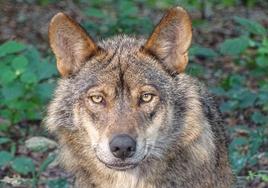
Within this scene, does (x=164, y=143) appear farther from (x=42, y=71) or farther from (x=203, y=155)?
(x=42, y=71)

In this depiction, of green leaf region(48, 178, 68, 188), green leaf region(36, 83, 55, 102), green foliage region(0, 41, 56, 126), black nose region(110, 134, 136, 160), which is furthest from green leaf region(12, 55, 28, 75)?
black nose region(110, 134, 136, 160)

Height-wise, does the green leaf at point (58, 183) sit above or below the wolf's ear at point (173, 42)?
below

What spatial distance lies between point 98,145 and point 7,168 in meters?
2.90

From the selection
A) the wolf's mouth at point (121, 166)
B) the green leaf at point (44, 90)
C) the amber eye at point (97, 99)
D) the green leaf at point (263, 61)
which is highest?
the amber eye at point (97, 99)

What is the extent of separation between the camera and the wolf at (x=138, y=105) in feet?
19.0

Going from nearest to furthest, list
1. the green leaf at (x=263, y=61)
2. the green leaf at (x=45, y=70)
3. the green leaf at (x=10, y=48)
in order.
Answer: the green leaf at (x=10, y=48)
the green leaf at (x=45, y=70)
the green leaf at (x=263, y=61)

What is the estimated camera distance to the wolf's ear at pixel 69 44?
6.00 meters

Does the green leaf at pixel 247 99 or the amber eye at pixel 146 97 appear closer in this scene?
the amber eye at pixel 146 97

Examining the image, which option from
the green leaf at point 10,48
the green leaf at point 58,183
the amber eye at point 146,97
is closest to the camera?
the amber eye at point 146,97

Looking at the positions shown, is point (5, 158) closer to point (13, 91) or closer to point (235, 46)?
Answer: point (13, 91)

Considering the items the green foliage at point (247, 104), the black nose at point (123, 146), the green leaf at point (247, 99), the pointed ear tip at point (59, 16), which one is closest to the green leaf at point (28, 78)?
the green foliage at point (247, 104)

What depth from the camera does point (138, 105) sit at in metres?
5.77

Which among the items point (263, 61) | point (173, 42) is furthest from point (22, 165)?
point (263, 61)

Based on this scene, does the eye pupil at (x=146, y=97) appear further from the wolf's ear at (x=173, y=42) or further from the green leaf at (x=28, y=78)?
the green leaf at (x=28, y=78)
